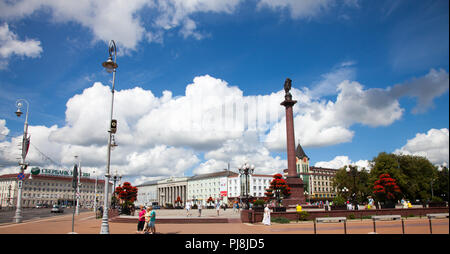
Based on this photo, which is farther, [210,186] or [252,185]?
[210,186]

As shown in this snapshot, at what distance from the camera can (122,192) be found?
3484 cm

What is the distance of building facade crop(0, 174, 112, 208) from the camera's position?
119 m

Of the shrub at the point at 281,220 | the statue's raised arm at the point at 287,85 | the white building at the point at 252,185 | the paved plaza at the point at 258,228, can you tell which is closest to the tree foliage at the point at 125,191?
the paved plaza at the point at 258,228

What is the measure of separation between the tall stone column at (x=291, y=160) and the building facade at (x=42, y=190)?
96318 millimetres

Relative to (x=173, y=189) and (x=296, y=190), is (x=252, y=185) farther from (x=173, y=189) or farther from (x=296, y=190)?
(x=296, y=190)

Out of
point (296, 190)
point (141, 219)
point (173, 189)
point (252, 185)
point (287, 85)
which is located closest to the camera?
point (141, 219)

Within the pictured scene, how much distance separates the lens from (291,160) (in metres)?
38.8

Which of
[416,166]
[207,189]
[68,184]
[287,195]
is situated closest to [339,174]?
[416,166]

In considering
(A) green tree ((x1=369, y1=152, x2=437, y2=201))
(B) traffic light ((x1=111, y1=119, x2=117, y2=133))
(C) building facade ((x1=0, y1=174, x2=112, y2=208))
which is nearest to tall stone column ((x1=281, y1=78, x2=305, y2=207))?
(B) traffic light ((x1=111, y1=119, x2=117, y2=133))

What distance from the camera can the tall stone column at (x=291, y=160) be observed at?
120ft

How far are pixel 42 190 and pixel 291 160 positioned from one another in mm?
124345

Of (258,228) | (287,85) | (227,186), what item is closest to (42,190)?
(227,186)
